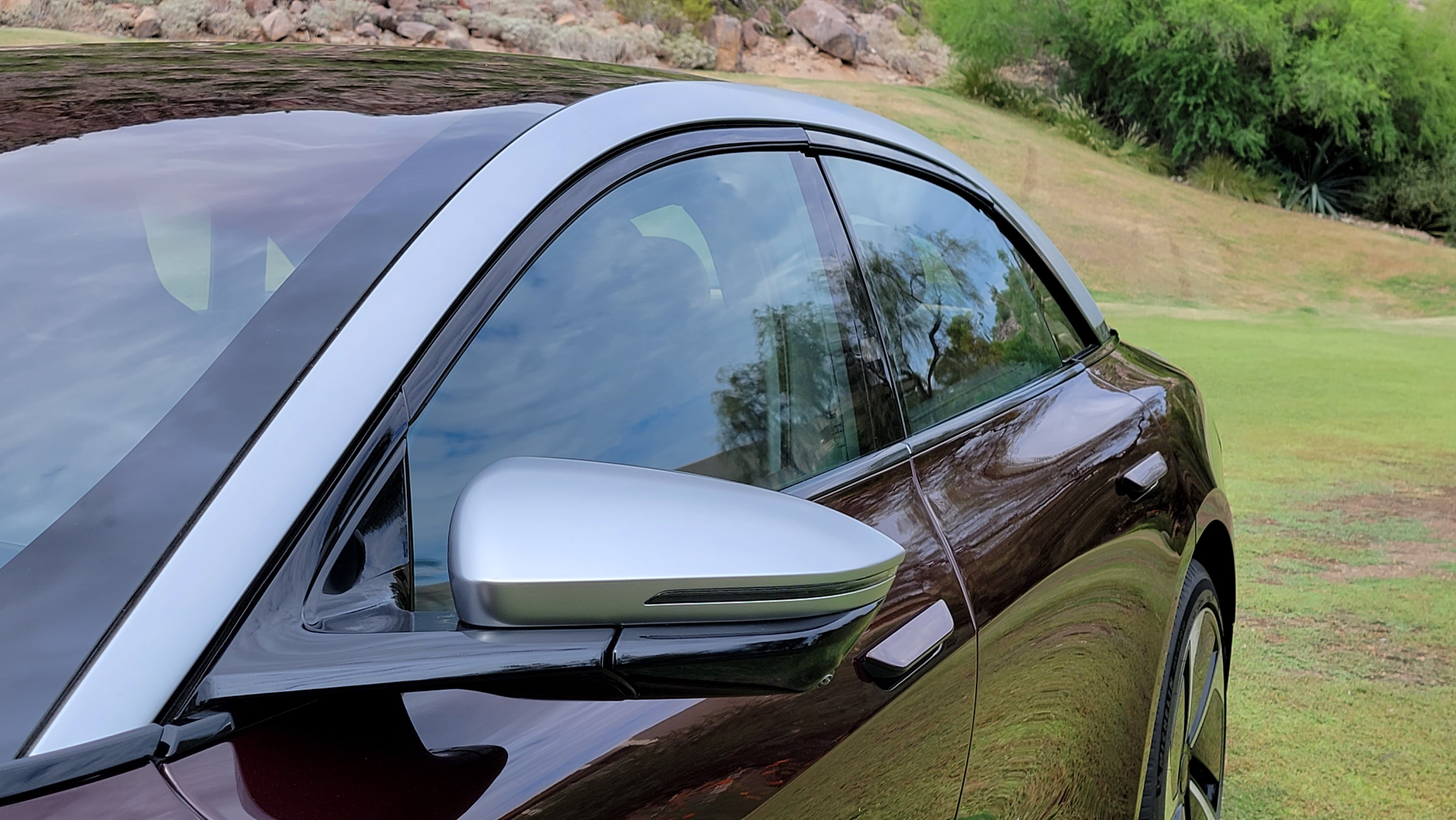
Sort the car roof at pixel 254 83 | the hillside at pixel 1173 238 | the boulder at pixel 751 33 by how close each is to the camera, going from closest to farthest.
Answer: the car roof at pixel 254 83 → the hillside at pixel 1173 238 → the boulder at pixel 751 33

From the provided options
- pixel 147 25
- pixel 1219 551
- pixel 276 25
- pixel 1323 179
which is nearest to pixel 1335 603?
pixel 1219 551

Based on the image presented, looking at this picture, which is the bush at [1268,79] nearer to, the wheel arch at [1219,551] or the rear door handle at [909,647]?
the wheel arch at [1219,551]

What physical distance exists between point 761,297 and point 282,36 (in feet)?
79.1

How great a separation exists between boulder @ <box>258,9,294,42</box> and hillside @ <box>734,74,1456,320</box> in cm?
883

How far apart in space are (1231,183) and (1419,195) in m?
4.85

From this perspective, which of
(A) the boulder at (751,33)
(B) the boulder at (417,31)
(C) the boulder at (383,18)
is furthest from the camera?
(A) the boulder at (751,33)

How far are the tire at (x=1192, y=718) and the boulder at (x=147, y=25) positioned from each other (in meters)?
23.5

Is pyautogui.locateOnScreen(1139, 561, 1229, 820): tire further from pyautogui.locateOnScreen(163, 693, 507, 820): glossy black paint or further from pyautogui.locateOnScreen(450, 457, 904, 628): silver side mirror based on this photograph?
pyautogui.locateOnScreen(163, 693, 507, 820): glossy black paint

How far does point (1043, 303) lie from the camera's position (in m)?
2.42

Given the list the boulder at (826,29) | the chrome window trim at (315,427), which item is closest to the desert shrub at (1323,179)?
the boulder at (826,29)

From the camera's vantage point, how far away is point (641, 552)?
88 centimetres

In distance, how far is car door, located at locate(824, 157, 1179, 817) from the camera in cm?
166

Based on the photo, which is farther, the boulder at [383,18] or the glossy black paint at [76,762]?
the boulder at [383,18]

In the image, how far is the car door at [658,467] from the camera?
0.88 meters
